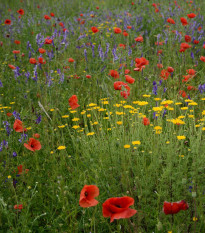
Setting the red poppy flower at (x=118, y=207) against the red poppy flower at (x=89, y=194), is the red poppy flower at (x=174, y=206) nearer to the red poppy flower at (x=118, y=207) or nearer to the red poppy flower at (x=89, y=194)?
the red poppy flower at (x=118, y=207)

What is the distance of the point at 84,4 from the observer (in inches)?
341

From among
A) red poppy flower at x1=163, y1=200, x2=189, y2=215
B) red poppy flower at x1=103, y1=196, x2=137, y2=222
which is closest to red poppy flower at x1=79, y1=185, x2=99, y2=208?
red poppy flower at x1=103, y1=196, x2=137, y2=222

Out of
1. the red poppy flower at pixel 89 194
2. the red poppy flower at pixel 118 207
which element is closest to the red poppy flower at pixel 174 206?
the red poppy flower at pixel 118 207

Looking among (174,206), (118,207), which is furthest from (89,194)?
(174,206)

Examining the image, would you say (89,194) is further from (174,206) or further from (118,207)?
(174,206)

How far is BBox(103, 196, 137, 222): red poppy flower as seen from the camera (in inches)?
47.3

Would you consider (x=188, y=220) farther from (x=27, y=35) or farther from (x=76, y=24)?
(x=76, y=24)

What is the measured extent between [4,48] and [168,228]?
4.32m

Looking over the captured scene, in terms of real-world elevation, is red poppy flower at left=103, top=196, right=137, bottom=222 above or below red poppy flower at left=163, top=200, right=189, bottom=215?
above

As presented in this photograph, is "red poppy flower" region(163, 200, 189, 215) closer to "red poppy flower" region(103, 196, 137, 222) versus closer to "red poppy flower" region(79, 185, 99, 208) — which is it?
"red poppy flower" region(103, 196, 137, 222)

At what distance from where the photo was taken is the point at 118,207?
127 cm

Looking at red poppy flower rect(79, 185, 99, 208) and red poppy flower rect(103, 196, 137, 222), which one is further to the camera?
red poppy flower rect(79, 185, 99, 208)

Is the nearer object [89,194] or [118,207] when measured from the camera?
[118,207]

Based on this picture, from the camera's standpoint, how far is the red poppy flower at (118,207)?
120cm
